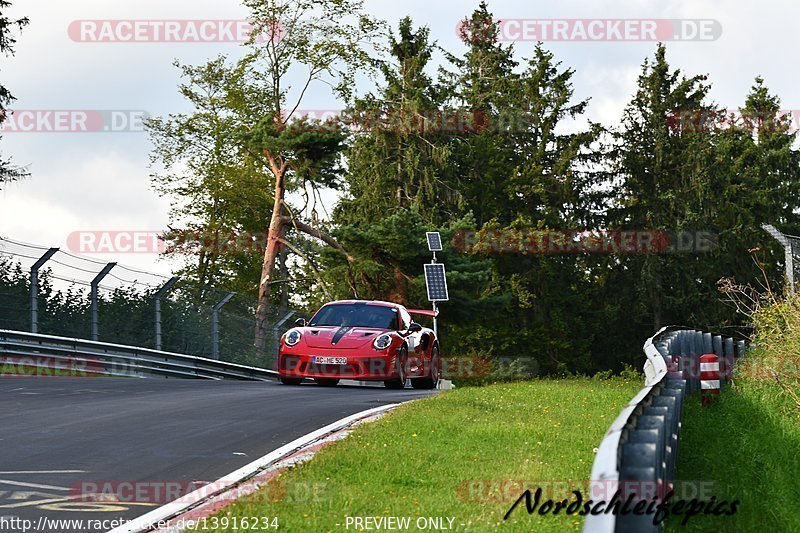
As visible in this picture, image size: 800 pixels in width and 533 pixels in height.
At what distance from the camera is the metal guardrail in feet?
70.8

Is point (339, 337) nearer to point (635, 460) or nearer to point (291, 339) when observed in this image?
point (291, 339)

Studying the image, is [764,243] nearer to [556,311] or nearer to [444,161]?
[556,311]

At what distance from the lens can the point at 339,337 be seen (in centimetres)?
2048

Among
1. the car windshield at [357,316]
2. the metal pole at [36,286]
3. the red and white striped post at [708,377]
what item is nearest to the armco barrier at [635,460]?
the red and white striped post at [708,377]

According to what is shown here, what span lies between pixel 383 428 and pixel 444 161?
41.8 meters

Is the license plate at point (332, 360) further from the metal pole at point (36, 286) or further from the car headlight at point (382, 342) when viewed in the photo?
the metal pole at point (36, 286)

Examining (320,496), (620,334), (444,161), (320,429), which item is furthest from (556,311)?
(320,496)

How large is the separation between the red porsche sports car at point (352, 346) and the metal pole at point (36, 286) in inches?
191

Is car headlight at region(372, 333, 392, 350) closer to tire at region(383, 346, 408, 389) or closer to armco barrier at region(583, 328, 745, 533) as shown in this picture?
tire at region(383, 346, 408, 389)

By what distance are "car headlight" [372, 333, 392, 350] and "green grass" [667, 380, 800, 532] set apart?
540 centimetres

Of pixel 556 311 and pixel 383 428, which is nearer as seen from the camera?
pixel 383 428

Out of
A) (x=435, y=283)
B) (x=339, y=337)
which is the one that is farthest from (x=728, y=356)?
(x=435, y=283)

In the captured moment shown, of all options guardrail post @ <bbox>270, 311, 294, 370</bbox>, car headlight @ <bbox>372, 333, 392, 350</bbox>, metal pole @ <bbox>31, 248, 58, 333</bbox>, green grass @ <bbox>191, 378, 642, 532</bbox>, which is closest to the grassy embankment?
green grass @ <bbox>191, 378, 642, 532</bbox>

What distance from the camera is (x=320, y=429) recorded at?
11.8m
